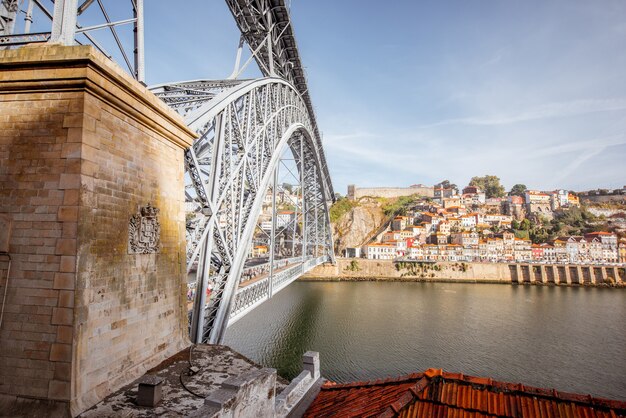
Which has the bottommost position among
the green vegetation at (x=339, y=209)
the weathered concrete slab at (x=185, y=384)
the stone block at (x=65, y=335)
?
the weathered concrete slab at (x=185, y=384)

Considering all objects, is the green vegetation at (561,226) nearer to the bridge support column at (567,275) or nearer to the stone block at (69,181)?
the bridge support column at (567,275)

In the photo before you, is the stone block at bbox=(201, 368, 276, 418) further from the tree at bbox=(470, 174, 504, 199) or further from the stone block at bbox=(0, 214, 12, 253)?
the tree at bbox=(470, 174, 504, 199)

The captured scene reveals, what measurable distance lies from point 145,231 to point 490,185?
10632cm

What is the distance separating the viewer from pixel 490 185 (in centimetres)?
9631

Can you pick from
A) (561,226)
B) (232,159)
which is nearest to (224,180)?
(232,159)

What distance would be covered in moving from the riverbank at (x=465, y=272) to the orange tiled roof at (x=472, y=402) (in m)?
40.4

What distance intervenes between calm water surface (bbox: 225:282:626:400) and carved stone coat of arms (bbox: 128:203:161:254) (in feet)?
34.5

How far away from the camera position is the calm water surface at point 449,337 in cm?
1412

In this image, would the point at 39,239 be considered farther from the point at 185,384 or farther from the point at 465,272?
the point at 465,272

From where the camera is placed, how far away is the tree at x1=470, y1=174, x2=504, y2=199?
9450cm

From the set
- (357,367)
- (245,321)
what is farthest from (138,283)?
(245,321)

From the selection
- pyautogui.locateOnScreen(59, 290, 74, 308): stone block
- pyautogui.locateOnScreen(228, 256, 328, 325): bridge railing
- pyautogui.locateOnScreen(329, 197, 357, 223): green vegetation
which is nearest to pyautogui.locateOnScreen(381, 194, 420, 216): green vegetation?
pyautogui.locateOnScreen(329, 197, 357, 223): green vegetation

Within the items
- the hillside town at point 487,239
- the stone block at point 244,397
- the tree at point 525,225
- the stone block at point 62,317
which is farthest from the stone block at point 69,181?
the tree at point 525,225

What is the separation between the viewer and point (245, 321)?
2103 cm
